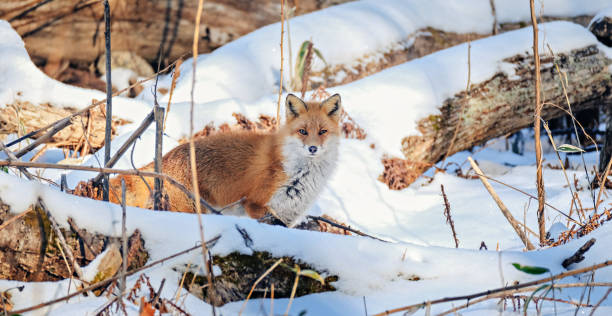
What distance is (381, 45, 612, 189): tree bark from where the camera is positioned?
5562mm

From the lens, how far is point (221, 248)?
2.04 m

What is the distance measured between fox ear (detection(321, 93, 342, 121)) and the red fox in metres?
0.24

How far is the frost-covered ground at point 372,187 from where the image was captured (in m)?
2.02

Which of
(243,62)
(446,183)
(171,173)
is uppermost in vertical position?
(243,62)

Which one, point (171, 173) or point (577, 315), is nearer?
point (577, 315)

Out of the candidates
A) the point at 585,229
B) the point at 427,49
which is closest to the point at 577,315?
the point at 585,229

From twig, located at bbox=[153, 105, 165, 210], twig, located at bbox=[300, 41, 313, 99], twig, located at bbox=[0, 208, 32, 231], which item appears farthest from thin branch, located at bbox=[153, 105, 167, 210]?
twig, located at bbox=[300, 41, 313, 99]

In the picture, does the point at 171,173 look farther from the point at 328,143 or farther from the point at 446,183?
the point at 446,183

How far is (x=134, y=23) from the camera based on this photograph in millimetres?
8188

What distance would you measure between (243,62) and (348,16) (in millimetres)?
1940

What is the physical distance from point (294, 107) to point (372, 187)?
1.59 m

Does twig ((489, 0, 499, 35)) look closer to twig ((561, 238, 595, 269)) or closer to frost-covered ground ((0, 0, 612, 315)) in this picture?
frost-covered ground ((0, 0, 612, 315))

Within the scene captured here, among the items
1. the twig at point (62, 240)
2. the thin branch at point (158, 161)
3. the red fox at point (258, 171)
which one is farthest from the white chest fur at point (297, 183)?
the twig at point (62, 240)

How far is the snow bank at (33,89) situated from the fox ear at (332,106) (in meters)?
2.28
